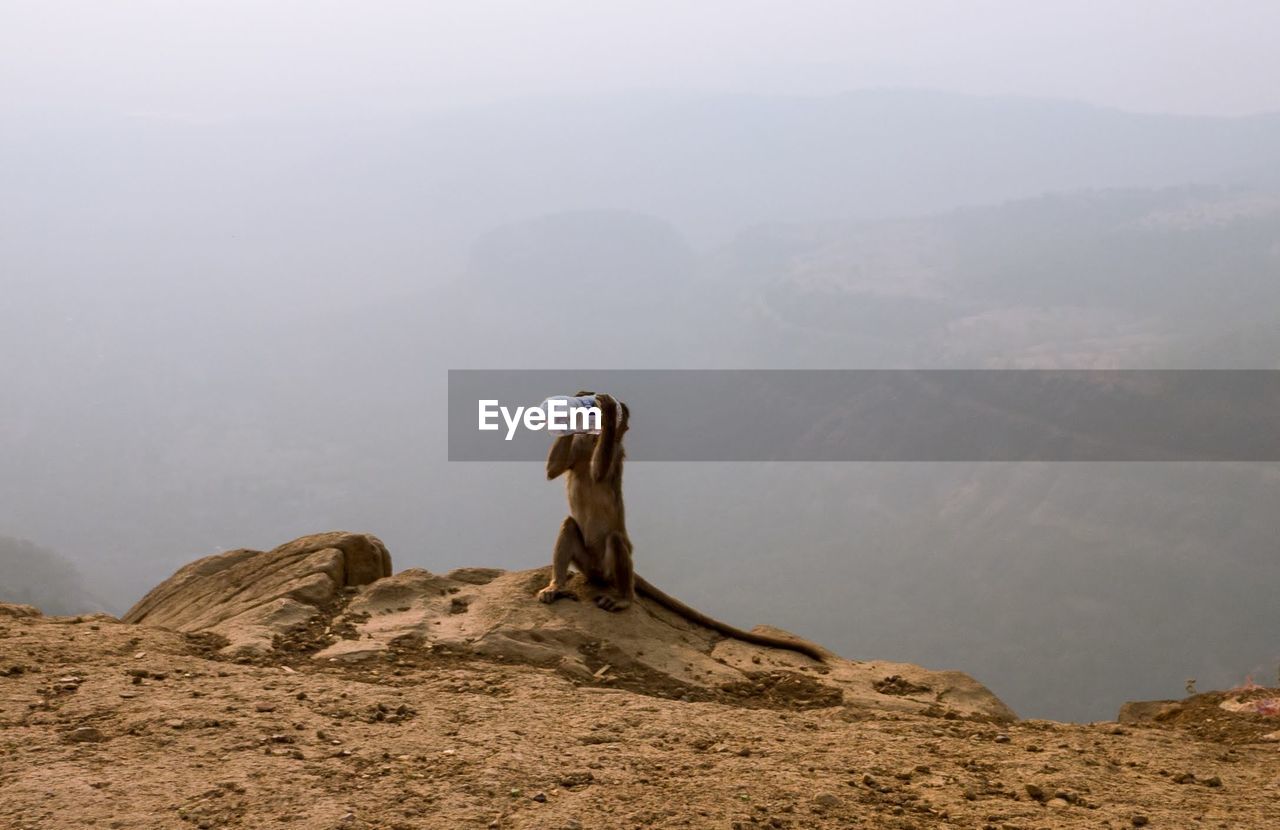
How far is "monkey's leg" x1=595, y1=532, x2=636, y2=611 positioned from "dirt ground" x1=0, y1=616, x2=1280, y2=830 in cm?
253

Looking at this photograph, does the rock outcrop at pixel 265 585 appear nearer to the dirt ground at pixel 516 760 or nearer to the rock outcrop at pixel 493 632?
the rock outcrop at pixel 493 632

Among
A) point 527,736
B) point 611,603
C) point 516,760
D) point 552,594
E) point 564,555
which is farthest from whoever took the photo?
point 564,555

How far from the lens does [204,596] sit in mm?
11133

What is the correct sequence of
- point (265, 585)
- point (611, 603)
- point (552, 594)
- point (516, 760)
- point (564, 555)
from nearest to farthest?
1. point (516, 760)
2. point (552, 594)
3. point (611, 603)
4. point (564, 555)
5. point (265, 585)

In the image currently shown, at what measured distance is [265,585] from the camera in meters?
10.7

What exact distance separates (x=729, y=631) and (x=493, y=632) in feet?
8.90

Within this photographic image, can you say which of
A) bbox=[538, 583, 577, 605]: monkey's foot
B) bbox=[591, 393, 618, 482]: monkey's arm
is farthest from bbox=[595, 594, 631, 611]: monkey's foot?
bbox=[591, 393, 618, 482]: monkey's arm

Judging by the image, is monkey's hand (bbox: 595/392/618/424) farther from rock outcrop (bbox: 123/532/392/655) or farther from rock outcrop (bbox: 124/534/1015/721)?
rock outcrop (bbox: 123/532/392/655)

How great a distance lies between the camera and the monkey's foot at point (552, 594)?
10.2 meters

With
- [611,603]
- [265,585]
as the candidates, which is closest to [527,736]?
[611,603]

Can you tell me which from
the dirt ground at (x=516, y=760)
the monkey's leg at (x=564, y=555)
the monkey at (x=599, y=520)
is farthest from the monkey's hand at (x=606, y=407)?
the dirt ground at (x=516, y=760)

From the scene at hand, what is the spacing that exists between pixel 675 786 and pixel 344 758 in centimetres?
177

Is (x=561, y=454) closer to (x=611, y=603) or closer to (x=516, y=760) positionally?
(x=611, y=603)

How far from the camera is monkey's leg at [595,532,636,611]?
1053 cm
